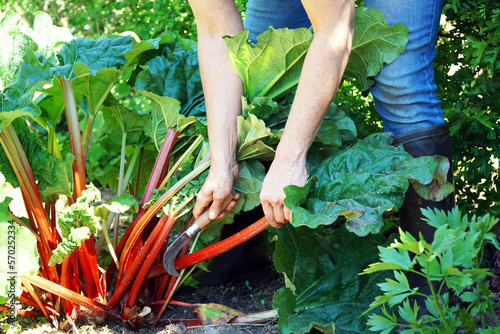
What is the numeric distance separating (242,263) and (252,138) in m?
0.78

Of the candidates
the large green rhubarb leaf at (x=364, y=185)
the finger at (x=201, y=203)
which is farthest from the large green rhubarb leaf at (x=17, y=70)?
the large green rhubarb leaf at (x=364, y=185)

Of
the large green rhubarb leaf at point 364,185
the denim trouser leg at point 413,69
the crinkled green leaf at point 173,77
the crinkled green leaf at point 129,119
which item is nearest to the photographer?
the large green rhubarb leaf at point 364,185

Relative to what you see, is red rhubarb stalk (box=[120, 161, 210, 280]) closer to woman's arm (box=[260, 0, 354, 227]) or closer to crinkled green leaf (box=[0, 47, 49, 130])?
woman's arm (box=[260, 0, 354, 227])

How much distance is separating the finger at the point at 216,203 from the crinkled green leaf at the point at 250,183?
0.30ft

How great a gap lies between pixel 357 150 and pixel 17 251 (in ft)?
3.49

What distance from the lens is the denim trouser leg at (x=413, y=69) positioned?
163 centimetres

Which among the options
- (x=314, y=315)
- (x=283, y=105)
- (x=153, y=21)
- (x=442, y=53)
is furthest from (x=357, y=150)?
(x=153, y=21)

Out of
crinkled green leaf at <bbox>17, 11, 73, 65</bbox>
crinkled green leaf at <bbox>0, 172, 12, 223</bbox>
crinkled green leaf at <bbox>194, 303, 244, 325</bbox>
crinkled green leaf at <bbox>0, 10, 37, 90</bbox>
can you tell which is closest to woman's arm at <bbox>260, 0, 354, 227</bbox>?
crinkled green leaf at <bbox>194, 303, 244, 325</bbox>

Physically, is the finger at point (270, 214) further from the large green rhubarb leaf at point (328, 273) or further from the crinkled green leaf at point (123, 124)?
the crinkled green leaf at point (123, 124)

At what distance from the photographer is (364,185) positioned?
1484mm

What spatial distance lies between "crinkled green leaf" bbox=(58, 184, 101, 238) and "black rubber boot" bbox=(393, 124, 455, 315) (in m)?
1.03

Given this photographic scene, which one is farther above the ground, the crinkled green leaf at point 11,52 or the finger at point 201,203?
the crinkled green leaf at point 11,52

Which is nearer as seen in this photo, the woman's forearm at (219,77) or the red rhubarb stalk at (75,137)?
the woman's forearm at (219,77)

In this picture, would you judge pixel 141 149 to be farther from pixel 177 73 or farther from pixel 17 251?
pixel 17 251
